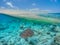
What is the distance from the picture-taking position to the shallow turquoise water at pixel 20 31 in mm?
2168

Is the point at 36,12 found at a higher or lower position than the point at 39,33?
higher

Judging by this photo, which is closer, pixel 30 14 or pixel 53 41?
pixel 53 41

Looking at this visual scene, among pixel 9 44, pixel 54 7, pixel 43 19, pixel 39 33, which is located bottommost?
pixel 9 44

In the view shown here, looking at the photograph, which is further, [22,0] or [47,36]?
[22,0]

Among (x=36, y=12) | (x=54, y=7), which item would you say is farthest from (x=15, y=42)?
(x=54, y=7)

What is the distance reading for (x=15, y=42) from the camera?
2.20 m

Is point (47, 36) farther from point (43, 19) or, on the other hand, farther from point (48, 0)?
point (48, 0)

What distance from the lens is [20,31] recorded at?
2.22 metres

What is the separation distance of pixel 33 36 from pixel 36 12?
0.39 m

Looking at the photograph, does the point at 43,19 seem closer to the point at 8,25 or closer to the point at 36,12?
the point at 36,12

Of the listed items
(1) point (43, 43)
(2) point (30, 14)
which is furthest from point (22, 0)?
(1) point (43, 43)

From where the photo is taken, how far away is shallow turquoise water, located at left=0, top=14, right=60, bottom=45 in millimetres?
2168

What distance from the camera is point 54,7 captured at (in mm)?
2256

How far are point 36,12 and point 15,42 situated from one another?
0.58 meters
